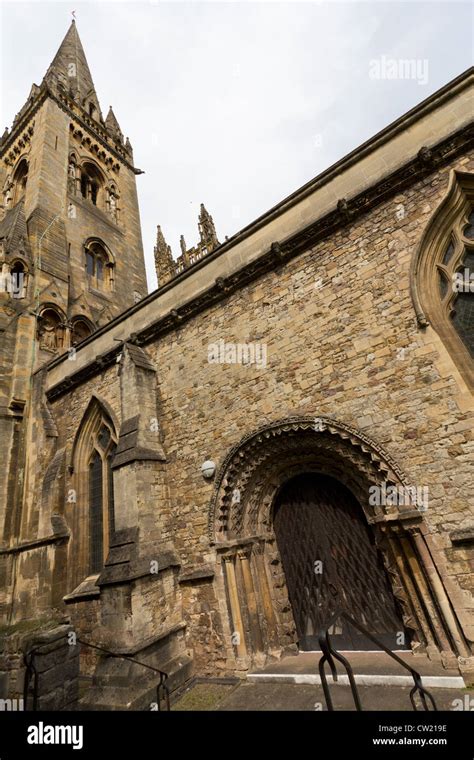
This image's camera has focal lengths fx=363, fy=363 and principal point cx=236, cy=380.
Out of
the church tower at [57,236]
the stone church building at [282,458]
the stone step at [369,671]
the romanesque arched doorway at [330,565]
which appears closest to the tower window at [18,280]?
the church tower at [57,236]

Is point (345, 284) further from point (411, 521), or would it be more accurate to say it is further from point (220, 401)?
point (411, 521)

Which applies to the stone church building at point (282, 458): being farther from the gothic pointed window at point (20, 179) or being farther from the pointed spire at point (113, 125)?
the pointed spire at point (113, 125)

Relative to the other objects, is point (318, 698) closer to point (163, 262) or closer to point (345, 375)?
point (345, 375)

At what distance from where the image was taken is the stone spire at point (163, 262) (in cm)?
2350

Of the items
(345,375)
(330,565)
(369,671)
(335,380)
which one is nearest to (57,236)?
(335,380)

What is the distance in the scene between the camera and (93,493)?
9.00 metres

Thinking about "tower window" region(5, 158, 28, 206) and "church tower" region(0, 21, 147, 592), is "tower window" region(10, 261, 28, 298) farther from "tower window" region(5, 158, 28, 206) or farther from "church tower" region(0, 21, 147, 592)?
"tower window" region(5, 158, 28, 206)

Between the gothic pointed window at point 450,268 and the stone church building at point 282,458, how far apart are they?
0.03m

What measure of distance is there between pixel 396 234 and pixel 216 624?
21.9 feet

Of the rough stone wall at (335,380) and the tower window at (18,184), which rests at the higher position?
the tower window at (18,184)

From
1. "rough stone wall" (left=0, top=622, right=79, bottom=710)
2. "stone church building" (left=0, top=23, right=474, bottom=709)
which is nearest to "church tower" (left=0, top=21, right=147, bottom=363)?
"stone church building" (left=0, top=23, right=474, bottom=709)
